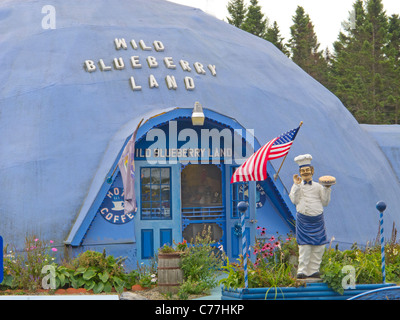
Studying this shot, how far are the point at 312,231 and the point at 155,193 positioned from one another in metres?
4.45

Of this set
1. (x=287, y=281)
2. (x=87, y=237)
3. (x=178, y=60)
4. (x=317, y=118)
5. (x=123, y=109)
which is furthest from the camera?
(x=317, y=118)

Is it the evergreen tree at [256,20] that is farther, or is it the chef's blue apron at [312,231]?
the evergreen tree at [256,20]

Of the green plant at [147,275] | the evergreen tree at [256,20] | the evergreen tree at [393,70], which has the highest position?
the evergreen tree at [256,20]

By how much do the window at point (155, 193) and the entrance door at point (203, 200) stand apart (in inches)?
23.6

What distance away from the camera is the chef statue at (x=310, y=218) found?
34.0ft

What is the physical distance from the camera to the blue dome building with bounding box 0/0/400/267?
13211 millimetres

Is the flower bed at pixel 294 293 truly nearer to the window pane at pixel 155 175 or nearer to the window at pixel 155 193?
the window at pixel 155 193

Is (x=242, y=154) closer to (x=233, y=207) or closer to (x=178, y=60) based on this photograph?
(x=233, y=207)

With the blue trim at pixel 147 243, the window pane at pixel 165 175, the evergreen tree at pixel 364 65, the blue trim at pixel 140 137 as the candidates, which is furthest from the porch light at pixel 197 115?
the evergreen tree at pixel 364 65

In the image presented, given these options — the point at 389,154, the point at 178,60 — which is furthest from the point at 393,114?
the point at 178,60

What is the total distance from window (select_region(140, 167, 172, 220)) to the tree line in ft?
72.5

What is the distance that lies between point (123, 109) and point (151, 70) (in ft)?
4.37

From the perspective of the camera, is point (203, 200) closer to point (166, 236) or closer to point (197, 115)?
point (166, 236)

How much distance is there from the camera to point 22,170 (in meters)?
13.3
